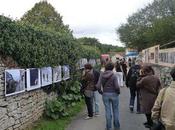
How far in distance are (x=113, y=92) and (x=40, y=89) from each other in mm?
2958

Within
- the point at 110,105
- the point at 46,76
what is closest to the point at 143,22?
the point at 46,76

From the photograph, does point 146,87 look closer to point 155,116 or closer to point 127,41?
point 155,116

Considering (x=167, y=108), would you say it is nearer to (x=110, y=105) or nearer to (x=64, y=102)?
(x=110, y=105)

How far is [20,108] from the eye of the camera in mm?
10680

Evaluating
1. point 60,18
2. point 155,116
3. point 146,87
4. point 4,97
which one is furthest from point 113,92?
point 60,18

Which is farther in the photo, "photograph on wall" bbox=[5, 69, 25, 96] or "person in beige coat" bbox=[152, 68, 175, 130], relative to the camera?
"photograph on wall" bbox=[5, 69, 25, 96]

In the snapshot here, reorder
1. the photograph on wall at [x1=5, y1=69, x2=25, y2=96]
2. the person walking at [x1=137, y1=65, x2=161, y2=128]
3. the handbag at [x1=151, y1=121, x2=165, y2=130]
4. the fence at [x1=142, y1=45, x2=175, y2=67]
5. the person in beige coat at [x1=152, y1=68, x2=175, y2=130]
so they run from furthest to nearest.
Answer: the fence at [x1=142, y1=45, x2=175, y2=67] < the person walking at [x1=137, y1=65, x2=161, y2=128] < the photograph on wall at [x1=5, y1=69, x2=25, y2=96] < the handbag at [x1=151, y1=121, x2=165, y2=130] < the person in beige coat at [x1=152, y1=68, x2=175, y2=130]

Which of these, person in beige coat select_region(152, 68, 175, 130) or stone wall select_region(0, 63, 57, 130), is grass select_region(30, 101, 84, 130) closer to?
stone wall select_region(0, 63, 57, 130)

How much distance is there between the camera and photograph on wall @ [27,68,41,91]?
451 inches

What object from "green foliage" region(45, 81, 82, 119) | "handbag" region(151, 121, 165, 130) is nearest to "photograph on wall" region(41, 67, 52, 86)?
"green foliage" region(45, 81, 82, 119)

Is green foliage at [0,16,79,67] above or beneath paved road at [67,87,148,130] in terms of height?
above

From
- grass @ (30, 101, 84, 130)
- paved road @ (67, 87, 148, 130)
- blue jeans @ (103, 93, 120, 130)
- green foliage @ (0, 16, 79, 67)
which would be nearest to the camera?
green foliage @ (0, 16, 79, 67)

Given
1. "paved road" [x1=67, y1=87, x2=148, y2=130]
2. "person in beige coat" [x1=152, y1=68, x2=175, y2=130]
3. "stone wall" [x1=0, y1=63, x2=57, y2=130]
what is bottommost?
"paved road" [x1=67, y1=87, x2=148, y2=130]

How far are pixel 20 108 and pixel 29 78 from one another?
3.52ft
